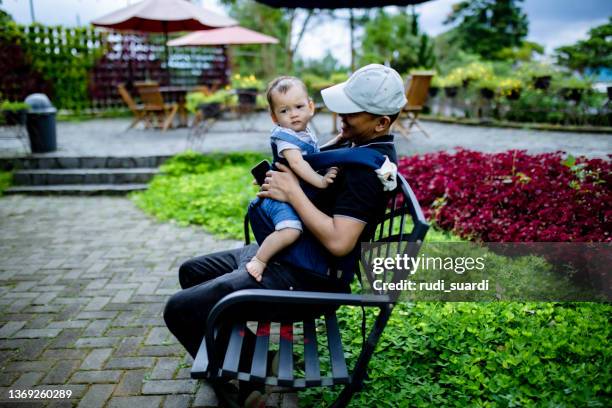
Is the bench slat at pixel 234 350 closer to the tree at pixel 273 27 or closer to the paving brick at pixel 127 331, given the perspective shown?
the paving brick at pixel 127 331

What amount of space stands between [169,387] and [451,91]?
1131 centimetres

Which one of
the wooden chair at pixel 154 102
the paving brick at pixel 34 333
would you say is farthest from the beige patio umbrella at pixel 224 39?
the paving brick at pixel 34 333

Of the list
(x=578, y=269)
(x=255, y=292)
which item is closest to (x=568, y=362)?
→ (x=578, y=269)

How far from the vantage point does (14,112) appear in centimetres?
783

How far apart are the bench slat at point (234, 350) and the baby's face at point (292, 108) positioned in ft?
3.04

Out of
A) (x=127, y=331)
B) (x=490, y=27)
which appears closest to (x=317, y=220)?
(x=127, y=331)

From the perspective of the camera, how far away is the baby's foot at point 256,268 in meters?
2.09

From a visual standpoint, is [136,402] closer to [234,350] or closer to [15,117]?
[234,350]

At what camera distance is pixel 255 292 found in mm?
1850

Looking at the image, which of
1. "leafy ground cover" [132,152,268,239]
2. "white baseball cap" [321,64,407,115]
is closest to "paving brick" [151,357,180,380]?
"white baseball cap" [321,64,407,115]

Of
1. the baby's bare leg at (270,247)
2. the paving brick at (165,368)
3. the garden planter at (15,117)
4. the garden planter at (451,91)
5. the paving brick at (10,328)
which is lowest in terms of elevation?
the paving brick at (165,368)

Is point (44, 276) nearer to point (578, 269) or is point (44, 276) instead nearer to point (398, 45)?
point (578, 269)

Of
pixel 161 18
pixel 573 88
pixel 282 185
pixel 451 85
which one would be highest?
pixel 161 18

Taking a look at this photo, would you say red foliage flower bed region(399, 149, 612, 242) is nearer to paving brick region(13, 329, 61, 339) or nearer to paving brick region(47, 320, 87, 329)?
paving brick region(47, 320, 87, 329)
